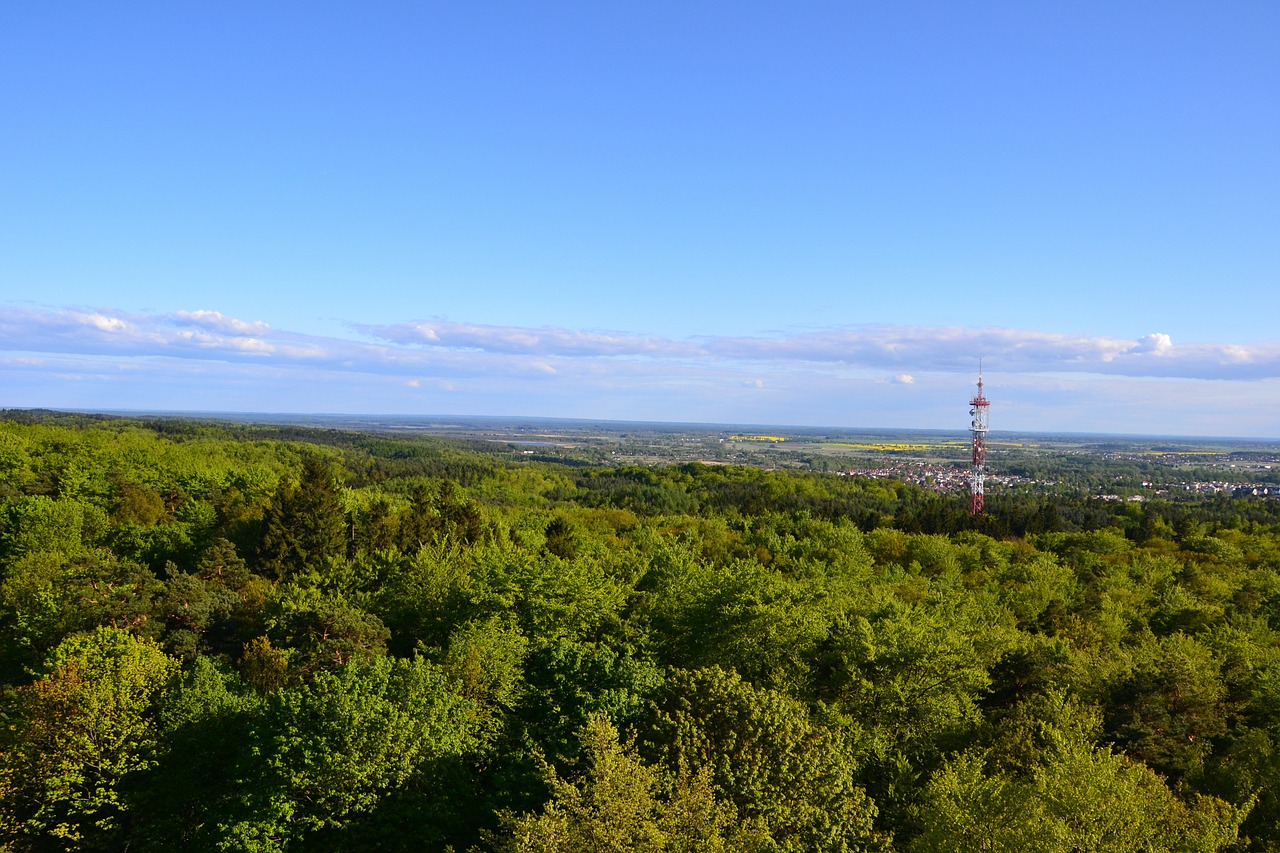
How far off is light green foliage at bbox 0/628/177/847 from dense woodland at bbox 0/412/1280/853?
0.09 metres

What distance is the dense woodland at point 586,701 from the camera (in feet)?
57.4

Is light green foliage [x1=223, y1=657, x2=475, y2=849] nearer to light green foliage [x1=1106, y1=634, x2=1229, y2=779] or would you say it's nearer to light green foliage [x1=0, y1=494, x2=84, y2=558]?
light green foliage [x1=1106, y1=634, x2=1229, y2=779]

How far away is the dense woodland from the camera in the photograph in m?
17.5

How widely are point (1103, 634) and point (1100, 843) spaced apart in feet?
98.3

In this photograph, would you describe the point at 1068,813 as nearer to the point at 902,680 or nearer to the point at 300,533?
the point at 902,680

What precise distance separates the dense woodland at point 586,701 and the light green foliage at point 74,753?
3.7 inches

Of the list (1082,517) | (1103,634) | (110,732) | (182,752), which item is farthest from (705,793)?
(1082,517)

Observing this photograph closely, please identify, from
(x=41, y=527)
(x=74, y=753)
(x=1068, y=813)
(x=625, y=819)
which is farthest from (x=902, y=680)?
(x=41, y=527)

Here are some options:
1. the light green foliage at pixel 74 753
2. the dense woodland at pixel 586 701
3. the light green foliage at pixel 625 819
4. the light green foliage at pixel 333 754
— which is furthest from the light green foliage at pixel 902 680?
the light green foliage at pixel 74 753

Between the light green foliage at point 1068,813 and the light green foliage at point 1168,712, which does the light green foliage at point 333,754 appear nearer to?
the light green foliage at point 1068,813

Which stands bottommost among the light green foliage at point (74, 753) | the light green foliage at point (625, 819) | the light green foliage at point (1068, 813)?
the light green foliage at point (74, 753)

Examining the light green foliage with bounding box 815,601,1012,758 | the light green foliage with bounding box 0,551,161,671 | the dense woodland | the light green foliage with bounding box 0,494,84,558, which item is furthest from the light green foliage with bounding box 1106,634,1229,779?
the light green foliage with bounding box 0,494,84,558

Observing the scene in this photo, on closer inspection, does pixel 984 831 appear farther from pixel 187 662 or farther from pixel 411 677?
pixel 187 662

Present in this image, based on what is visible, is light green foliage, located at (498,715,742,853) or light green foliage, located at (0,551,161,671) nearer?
light green foliage, located at (498,715,742,853)
